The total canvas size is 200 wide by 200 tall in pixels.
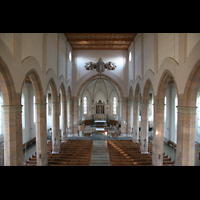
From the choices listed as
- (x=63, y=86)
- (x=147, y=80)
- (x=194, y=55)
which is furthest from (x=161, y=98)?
(x=63, y=86)

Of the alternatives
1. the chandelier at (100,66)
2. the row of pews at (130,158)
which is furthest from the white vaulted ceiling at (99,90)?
the row of pews at (130,158)

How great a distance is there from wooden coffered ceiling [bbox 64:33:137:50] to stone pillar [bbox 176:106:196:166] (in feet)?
42.4

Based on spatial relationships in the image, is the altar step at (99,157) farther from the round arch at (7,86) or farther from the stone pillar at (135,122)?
the round arch at (7,86)

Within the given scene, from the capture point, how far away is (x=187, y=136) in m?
7.45

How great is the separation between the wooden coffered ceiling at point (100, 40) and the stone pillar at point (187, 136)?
12.9m

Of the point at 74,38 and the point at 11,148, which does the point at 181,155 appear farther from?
the point at 74,38

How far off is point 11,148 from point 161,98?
9744 mm

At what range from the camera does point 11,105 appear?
716cm

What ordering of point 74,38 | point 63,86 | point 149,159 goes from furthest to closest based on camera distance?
point 74,38 → point 63,86 → point 149,159

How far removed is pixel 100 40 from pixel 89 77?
575 cm

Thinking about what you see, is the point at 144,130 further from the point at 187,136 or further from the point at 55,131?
the point at 55,131

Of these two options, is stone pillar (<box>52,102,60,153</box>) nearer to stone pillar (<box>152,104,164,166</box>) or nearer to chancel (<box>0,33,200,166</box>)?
chancel (<box>0,33,200,166</box>)

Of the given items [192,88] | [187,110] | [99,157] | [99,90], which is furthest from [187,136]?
[99,90]

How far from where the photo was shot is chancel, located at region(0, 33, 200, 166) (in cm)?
721
